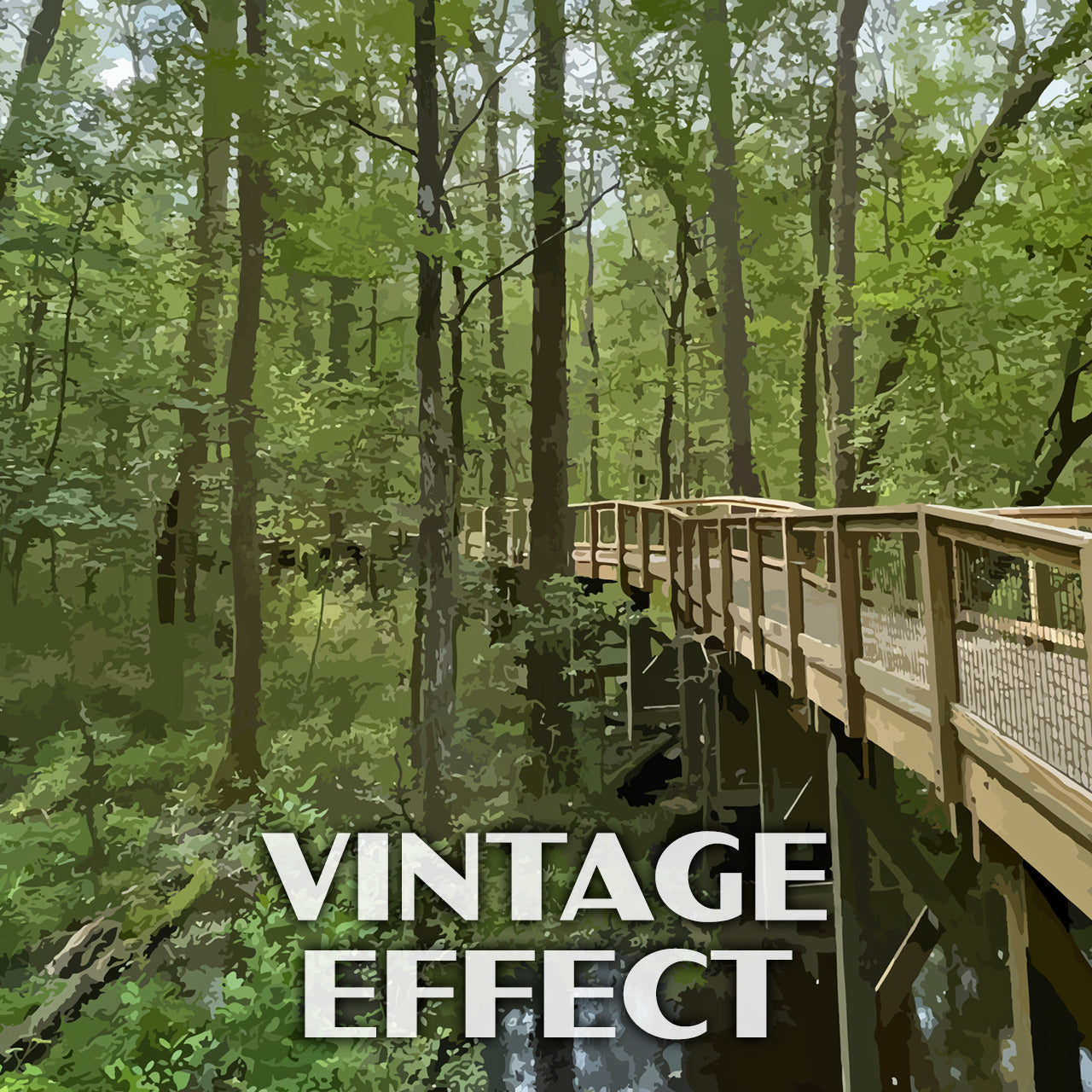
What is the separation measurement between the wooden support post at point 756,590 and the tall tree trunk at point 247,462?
625 cm

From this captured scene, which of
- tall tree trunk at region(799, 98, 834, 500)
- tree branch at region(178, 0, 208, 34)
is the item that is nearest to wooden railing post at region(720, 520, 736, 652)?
tall tree trunk at region(799, 98, 834, 500)

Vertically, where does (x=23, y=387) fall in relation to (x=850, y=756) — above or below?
above

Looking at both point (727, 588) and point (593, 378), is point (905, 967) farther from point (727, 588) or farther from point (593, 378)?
point (593, 378)

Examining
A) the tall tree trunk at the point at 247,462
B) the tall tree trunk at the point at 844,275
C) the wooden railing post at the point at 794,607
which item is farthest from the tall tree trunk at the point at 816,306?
the wooden railing post at the point at 794,607

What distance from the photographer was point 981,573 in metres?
2.92

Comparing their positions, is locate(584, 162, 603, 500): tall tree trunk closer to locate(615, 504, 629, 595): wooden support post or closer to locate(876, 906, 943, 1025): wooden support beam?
locate(615, 504, 629, 595): wooden support post

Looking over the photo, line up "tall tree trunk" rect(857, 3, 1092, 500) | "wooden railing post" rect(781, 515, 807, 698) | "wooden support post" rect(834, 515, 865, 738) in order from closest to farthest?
"wooden support post" rect(834, 515, 865, 738)
"wooden railing post" rect(781, 515, 807, 698)
"tall tree trunk" rect(857, 3, 1092, 500)

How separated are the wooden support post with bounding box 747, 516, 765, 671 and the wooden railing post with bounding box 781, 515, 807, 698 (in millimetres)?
802

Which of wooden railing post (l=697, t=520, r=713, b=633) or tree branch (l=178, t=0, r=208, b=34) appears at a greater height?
tree branch (l=178, t=0, r=208, b=34)

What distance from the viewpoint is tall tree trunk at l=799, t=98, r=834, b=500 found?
13.3 m

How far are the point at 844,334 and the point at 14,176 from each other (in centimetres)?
1159

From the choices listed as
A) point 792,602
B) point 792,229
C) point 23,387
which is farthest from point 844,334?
point 23,387

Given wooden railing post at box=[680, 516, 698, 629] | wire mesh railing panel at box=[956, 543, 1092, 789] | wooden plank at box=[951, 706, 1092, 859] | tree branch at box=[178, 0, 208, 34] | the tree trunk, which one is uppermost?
tree branch at box=[178, 0, 208, 34]

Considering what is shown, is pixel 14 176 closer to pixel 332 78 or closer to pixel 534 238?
pixel 332 78
